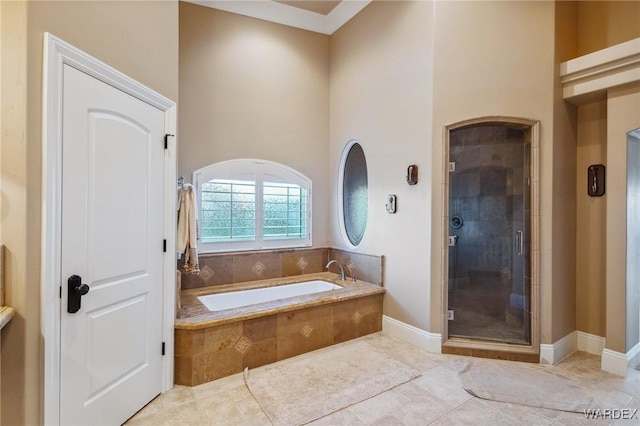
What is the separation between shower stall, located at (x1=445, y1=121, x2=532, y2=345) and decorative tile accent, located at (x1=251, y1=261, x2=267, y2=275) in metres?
2.12

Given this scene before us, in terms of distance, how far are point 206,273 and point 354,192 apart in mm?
2069

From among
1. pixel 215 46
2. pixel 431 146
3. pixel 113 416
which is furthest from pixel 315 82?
pixel 113 416

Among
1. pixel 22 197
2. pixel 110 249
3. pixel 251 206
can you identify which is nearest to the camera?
pixel 22 197

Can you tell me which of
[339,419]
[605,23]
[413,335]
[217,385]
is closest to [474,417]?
[339,419]

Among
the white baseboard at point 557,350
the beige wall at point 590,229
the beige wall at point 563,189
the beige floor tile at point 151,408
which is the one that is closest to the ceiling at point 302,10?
the beige wall at point 563,189

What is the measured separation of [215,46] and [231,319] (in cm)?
303

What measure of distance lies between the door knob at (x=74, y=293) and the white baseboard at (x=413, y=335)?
9.20 feet

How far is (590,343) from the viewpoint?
307 centimetres

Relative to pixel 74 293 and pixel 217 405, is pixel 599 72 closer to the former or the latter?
pixel 217 405

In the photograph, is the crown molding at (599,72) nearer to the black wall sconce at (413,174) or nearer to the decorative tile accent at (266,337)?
the black wall sconce at (413,174)

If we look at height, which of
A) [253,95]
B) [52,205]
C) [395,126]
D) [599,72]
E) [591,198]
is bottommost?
[52,205]

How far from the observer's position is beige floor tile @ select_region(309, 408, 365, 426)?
6.65ft

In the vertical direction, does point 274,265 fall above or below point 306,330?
above

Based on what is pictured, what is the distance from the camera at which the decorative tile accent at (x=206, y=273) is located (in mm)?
3521
